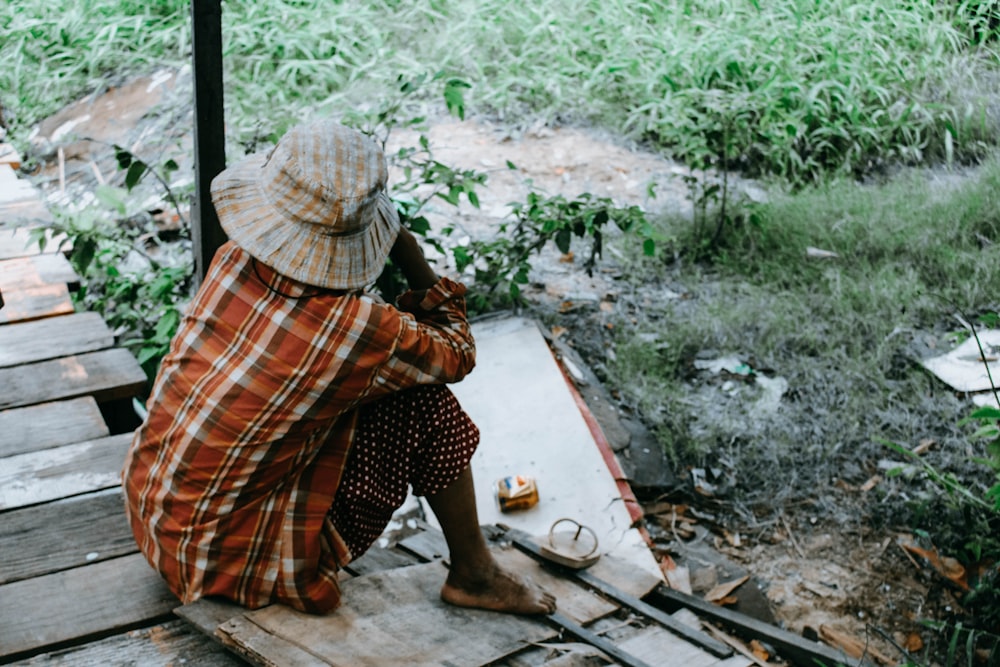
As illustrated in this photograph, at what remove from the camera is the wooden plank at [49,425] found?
9.00 feet

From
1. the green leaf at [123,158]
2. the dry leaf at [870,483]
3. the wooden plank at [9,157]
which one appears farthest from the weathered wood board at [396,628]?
the wooden plank at [9,157]

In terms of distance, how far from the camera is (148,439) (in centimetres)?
207

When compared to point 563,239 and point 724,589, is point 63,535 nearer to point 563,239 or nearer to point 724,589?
point 724,589

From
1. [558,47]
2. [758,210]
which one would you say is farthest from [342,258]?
[558,47]

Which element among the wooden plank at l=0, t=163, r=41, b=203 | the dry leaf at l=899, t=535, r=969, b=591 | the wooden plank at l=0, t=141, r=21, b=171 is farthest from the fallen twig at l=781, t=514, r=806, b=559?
the wooden plank at l=0, t=141, r=21, b=171

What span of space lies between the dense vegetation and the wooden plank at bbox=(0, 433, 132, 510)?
0.81 m

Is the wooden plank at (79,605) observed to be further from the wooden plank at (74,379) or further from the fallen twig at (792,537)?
the fallen twig at (792,537)

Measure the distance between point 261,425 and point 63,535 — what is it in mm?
816

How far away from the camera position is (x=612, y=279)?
4.46 m

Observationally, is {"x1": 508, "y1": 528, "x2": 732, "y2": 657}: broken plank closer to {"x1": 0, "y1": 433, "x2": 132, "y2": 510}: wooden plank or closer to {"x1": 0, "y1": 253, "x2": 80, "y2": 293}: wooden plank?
{"x1": 0, "y1": 433, "x2": 132, "y2": 510}: wooden plank

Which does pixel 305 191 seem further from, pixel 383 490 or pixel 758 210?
pixel 758 210

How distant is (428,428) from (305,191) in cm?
57

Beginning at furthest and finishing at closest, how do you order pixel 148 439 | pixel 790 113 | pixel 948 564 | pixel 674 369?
pixel 790 113 < pixel 674 369 < pixel 948 564 < pixel 148 439

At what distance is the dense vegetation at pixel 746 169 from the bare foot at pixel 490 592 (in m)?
1.12
